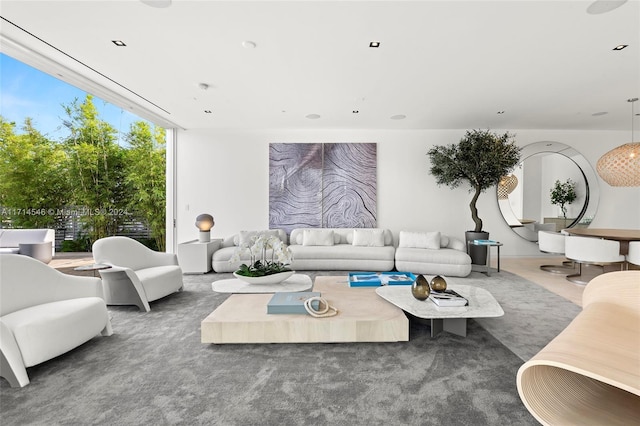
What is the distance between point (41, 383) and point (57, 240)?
5.60 m

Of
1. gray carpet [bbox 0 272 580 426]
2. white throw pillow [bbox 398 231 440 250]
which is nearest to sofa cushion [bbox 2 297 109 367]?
gray carpet [bbox 0 272 580 426]

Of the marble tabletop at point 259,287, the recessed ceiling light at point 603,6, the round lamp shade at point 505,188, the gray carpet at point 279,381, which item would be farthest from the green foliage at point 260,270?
the round lamp shade at point 505,188

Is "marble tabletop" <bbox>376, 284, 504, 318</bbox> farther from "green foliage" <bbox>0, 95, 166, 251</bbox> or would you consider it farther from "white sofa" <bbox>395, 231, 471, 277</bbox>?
"green foliage" <bbox>0, 95, 166, 251</bbox>

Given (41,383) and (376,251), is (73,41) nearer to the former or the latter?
(41,383)

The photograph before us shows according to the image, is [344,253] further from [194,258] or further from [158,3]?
[158,3]

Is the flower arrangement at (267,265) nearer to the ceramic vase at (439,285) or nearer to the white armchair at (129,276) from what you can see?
the white armchair at (129,276)

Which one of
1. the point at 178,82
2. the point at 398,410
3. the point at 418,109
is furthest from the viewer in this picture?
the point at 418,109

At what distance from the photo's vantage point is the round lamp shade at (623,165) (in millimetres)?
4453

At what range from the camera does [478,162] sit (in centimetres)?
523

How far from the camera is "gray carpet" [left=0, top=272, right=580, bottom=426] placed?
1.50 metres

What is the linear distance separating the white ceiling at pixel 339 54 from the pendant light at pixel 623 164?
743 millimetres

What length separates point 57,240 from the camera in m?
6.07

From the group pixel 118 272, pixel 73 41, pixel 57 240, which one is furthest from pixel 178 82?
pixel 57 240

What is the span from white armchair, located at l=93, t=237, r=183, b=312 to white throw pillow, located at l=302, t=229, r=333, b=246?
7.80 feet
